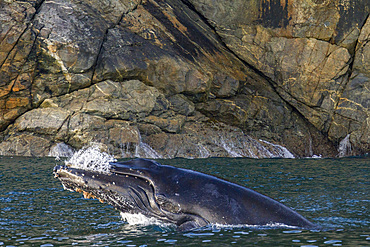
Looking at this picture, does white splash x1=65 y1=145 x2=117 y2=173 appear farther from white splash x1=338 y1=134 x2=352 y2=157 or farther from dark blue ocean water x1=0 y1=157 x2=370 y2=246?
white splash x1=338 y1=134 x2=352 y2=157

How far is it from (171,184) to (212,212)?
68 centimetres

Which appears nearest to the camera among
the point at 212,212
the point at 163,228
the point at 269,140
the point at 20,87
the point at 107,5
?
the point at 212,212

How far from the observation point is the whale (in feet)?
20.4

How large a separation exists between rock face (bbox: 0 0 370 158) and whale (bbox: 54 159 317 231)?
60.2 feet

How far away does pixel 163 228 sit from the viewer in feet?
21.8

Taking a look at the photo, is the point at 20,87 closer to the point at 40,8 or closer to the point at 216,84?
the point at 40,8

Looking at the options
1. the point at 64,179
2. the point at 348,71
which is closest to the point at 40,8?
the point at 348,71

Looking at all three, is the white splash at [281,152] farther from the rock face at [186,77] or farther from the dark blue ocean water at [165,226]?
the dark blue ocean water at [165,226]

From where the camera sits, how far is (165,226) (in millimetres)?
6582

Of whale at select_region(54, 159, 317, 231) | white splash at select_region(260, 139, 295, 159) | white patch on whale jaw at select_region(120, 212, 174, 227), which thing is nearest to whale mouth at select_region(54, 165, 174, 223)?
whale at select_region(54, 159, 317, 231)

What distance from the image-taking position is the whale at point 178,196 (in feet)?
20.4

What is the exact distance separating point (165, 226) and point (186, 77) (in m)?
22.2

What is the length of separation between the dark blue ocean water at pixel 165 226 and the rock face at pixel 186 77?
30.8ft

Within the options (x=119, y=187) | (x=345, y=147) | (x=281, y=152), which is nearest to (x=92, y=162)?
(x=119, y=187)
